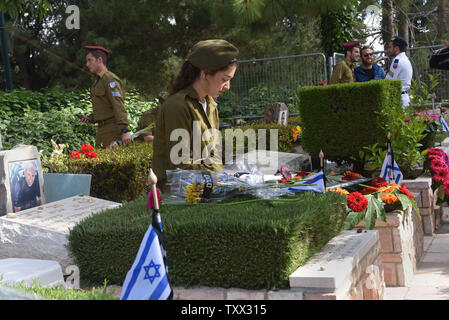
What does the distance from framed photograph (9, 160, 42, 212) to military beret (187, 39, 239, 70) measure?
2.36 m

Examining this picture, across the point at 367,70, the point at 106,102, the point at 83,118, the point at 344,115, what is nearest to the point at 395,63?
the point at 367,70

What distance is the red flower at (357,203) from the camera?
4719 millimetres

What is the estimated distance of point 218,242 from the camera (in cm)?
308

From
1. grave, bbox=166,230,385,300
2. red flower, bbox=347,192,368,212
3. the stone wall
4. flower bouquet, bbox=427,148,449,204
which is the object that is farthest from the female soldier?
flower bouquet, bbox=427,148,449,204

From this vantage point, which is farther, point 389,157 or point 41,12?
point 41,12

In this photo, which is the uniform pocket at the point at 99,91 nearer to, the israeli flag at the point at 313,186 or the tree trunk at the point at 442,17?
the israeli flag at the point at 313,186

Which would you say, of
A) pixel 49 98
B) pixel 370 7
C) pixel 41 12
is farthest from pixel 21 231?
pixel 370 7

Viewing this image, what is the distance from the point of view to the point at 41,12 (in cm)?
810

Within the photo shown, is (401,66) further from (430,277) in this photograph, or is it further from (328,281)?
(328,281)

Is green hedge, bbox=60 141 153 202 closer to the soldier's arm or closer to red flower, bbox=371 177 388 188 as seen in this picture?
the soldier's arm

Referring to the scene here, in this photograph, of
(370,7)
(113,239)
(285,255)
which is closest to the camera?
(285,255)

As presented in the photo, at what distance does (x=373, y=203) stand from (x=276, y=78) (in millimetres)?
9929

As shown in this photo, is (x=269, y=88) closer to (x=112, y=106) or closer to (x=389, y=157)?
(x=112, y=106)
